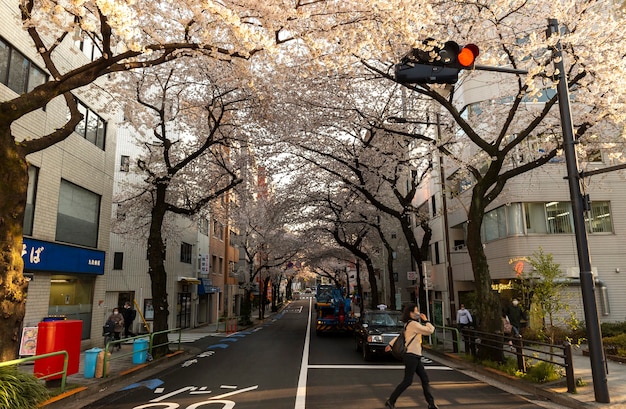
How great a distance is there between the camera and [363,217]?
2912 cm

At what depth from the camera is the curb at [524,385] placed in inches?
304

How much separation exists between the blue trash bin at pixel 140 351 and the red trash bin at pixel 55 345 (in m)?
3.42

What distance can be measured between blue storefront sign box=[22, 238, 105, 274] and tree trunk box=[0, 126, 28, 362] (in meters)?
4.85

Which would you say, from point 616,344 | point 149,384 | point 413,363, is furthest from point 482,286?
point 149,384

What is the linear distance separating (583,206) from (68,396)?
1063 centimetres

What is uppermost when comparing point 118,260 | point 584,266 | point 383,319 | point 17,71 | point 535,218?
point 17,71

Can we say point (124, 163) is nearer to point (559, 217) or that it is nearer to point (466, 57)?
point (466, 57)

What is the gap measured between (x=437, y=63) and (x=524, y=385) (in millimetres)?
7201

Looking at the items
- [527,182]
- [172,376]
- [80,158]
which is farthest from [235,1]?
[527,182]

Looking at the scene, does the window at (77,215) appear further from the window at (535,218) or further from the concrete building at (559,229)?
A: the window at (535,218)

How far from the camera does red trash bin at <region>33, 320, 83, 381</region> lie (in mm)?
8461

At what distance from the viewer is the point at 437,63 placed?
7.05 metres

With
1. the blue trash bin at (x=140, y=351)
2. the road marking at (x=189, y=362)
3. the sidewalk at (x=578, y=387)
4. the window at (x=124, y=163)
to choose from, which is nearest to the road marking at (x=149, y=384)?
the blue trash bin at (x=140, y=351)

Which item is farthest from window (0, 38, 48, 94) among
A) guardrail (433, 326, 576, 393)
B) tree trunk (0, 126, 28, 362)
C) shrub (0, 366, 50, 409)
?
guardrail (433, 326, 576, 393)
